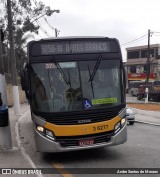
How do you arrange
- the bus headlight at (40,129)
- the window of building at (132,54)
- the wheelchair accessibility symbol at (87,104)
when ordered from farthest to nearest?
the window of building at (132,54) → the wheelchair accessibility symbol at (87,104) → the bus headlight at (40,129)

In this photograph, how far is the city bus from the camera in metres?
9.31

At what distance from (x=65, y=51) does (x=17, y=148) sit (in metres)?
3.77

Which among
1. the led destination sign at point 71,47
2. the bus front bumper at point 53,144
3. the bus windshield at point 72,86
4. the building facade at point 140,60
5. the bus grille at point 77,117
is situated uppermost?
the led destination sign at point 71,47

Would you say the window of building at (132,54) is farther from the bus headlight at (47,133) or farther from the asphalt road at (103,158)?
the bus headlight at (47,133)

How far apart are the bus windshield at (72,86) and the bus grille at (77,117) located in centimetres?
13

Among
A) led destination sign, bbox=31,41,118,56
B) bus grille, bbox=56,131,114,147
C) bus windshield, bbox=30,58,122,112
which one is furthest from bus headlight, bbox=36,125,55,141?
led destination sign, bbox=31,41,118,56

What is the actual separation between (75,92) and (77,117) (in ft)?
2.08

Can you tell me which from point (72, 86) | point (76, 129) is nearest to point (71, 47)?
point (72, 86)

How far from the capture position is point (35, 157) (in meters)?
10.5

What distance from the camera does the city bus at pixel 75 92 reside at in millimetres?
9312

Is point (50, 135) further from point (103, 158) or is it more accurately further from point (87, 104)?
point (103, 158)

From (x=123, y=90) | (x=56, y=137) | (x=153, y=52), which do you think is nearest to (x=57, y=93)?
(x=56, y=137)

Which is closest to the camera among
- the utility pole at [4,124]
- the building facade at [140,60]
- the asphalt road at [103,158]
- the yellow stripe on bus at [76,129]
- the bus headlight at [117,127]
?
the asphalt road at [103,158]

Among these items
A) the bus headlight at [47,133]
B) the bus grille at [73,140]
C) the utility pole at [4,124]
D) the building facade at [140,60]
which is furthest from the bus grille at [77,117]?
the building facade at [140,60]
